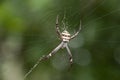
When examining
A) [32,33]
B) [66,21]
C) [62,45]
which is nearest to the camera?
[62,45]

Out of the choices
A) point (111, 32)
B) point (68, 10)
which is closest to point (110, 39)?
point (111, 32)

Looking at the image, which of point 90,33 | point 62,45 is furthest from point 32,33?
point 62,45

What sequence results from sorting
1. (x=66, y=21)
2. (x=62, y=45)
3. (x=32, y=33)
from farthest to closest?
(x=32, y=33) < (x=66, y=21) < (x=62, y=45)

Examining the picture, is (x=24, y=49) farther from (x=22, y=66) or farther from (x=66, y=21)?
(x=66, y=21)

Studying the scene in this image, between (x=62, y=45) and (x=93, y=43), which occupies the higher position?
(x=62, y=45)

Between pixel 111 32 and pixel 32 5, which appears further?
pixel 111 32

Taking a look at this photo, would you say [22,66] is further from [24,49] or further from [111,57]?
[111,57]

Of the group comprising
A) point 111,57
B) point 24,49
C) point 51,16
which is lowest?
point 111,57
